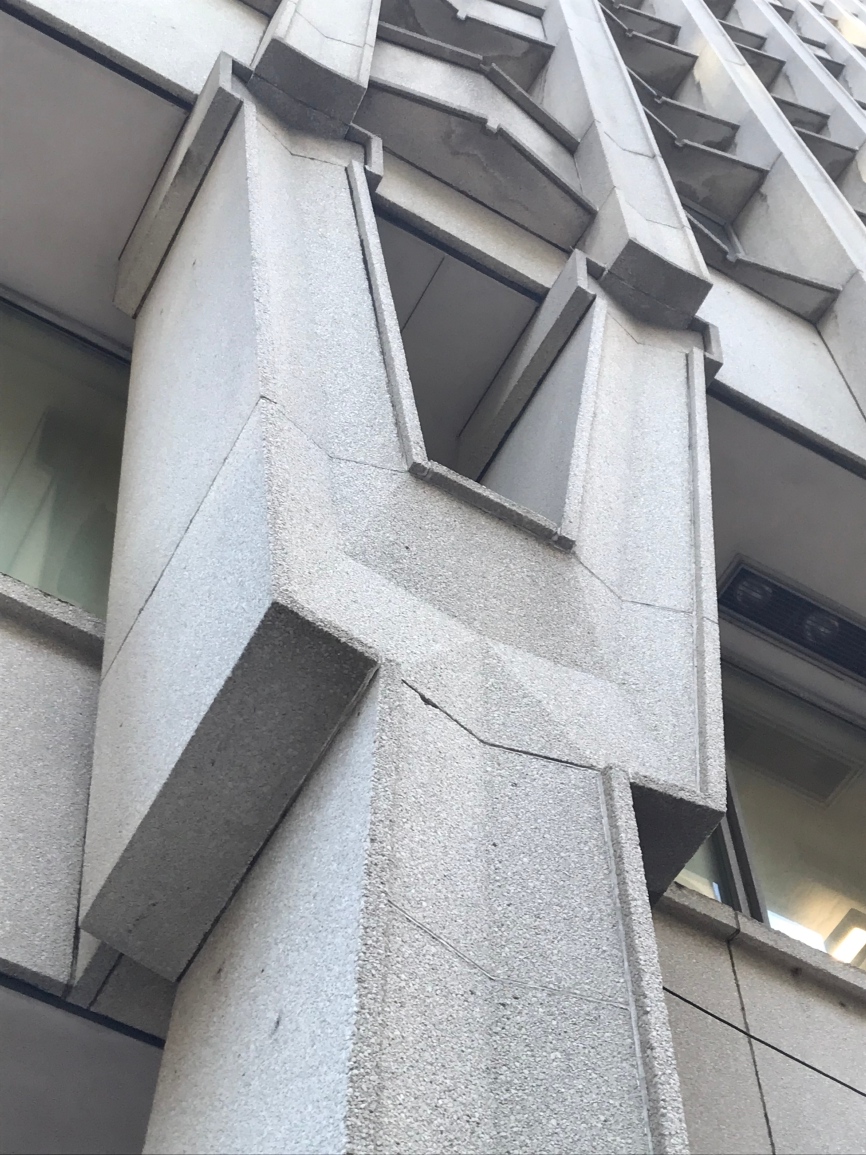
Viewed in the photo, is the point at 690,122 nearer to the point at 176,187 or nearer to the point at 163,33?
the point at 163,33

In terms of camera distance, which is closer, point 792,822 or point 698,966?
point 698,966

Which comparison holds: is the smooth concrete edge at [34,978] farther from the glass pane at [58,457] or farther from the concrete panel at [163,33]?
the concrete panel at [163,33]

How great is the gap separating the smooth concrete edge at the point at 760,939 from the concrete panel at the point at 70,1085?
2.21 meters

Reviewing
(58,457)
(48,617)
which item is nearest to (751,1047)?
(48,617)

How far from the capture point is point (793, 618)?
8273mm

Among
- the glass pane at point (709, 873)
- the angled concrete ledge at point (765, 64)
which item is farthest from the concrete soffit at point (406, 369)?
the angled concrete ledge at point (765, 64)

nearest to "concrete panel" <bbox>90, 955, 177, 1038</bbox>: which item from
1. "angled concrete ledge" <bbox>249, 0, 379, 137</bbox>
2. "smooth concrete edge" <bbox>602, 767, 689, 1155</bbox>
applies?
"smooth concrete edge" <bbox>602, 767, 689, 1155</bbox>

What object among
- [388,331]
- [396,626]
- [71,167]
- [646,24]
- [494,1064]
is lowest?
[71,167]

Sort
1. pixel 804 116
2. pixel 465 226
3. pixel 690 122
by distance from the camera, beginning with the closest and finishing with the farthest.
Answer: pixel 465 226
pixel 690 122
pixel 804 116

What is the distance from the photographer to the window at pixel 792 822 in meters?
6.05

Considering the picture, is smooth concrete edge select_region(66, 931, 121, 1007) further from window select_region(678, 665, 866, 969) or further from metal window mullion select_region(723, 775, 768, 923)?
metal window mullion select_region(723, 775, 768, 923)

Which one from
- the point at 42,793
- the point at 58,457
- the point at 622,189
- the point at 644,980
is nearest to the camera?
the point at 644,980

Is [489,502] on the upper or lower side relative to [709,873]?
upper

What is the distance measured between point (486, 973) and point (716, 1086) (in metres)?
1.87
